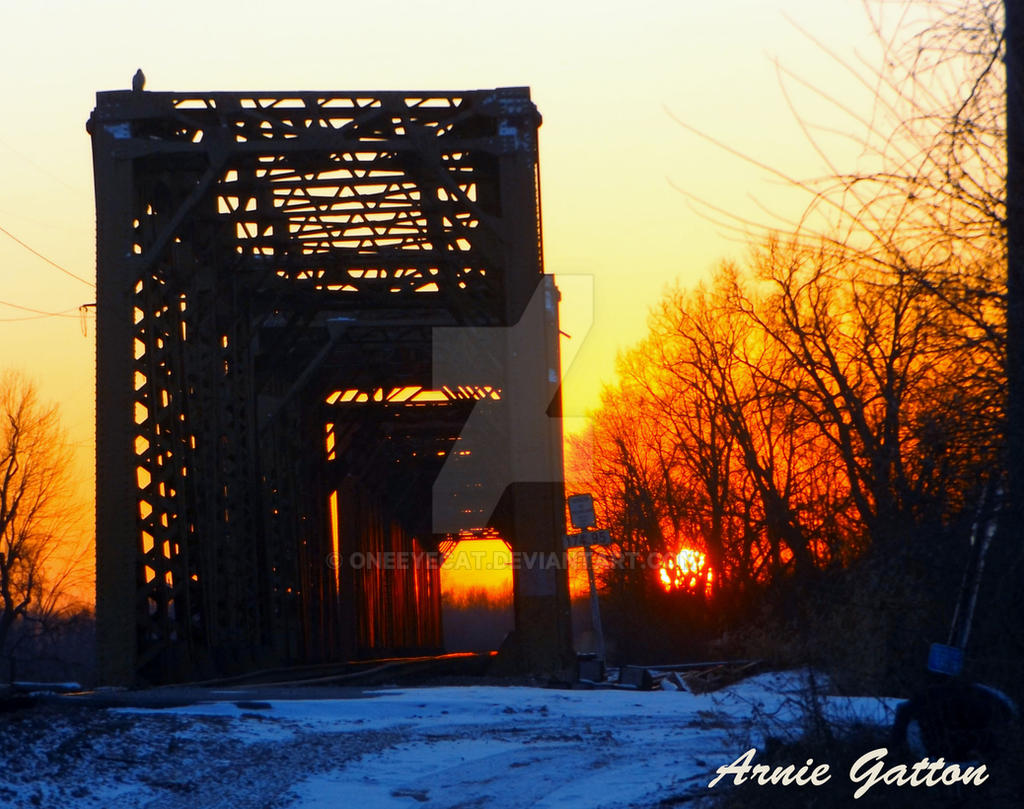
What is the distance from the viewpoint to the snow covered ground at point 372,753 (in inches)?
296

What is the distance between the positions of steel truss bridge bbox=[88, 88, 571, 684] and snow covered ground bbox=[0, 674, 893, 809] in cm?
505

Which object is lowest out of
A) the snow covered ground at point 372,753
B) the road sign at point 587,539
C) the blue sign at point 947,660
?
the snow covered ground at point 372,753

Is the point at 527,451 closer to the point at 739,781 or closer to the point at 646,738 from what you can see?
the point at 646,738

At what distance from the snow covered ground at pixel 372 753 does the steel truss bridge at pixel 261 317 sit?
5.05 meters

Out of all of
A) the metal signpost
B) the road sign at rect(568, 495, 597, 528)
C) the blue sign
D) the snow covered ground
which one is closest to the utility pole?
the blue sign

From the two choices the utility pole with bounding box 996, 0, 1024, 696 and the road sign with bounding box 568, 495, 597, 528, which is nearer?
the utility pole with bounding box 996, 0, 1024, 696

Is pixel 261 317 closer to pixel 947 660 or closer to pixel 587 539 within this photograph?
pixel 587 539

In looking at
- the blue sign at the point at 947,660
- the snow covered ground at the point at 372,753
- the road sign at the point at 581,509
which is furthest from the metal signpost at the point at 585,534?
the blue sign at the point at 947,660

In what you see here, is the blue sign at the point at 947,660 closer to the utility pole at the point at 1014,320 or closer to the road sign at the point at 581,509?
the utility pole at the point at 1014,320

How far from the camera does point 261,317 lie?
24844 millimetres

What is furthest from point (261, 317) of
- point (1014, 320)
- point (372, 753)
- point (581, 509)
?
point (1014, 320)

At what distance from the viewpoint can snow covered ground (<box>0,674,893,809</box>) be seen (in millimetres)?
7520

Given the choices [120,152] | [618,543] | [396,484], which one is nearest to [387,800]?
[120,152]

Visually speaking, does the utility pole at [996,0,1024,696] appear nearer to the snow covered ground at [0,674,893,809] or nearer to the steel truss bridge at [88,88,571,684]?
the snow covered ground at [0,674,893,809]
